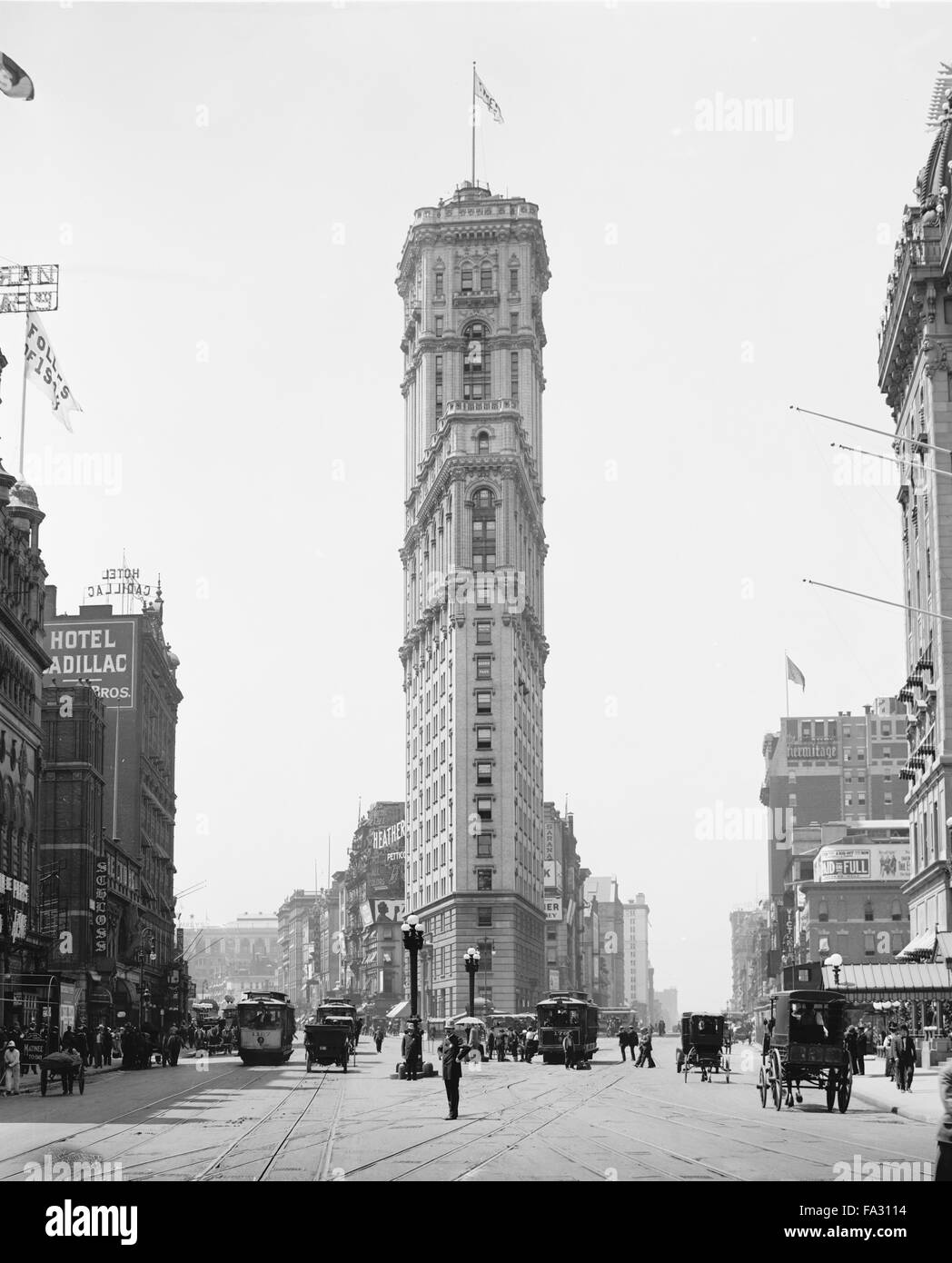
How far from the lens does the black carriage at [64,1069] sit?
1807 inches

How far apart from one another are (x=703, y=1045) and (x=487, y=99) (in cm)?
9144

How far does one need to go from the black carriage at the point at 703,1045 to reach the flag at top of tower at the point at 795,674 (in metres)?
61.7

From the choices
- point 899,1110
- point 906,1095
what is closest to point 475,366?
point 906,1095

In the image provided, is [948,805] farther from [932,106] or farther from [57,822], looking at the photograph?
[57,822]

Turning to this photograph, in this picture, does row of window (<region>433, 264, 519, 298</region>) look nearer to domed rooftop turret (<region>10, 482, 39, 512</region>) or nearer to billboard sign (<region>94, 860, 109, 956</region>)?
domed rooftop turret (<region>10, 482, 39, 512</region>)

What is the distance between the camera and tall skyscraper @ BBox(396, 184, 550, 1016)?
13212 cm

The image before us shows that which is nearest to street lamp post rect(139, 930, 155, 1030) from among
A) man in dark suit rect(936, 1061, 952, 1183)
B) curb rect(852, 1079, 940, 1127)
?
curb rect(852, 1079, 940, 1127)

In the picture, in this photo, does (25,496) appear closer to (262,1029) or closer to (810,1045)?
(262,1029)

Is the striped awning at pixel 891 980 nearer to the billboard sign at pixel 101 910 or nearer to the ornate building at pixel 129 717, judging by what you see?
the billboard sign at pixel 101 910

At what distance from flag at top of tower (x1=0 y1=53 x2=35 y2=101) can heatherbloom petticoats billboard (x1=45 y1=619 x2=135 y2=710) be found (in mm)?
70104

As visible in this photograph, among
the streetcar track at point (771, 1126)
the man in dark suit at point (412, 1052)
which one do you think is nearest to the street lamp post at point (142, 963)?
the man in dark suit at point (412, 1052)

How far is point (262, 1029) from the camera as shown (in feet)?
220

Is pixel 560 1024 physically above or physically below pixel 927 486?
below
